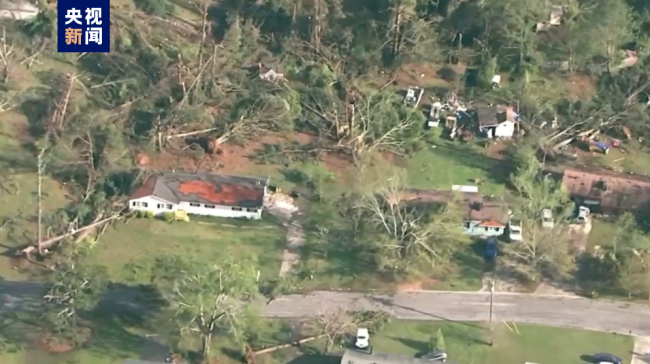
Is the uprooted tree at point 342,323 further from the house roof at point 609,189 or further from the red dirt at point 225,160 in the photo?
the house roof at point 609,189

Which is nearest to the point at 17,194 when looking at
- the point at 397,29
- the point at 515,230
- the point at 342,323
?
the point at 342,323

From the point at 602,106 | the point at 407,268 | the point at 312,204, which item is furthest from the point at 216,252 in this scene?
the point at 602,106

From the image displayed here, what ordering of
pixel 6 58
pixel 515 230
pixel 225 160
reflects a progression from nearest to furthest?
pixel 515 230, pixel 225 160, pixel 6 58

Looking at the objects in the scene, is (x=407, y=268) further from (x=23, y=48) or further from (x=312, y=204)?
(x=23, y=48)

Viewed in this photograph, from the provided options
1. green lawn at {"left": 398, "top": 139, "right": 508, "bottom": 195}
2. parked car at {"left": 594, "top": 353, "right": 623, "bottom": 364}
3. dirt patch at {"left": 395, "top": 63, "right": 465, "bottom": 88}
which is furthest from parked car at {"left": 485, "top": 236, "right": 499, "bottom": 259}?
dirt patch at {"left": 395, "top": 63, "right": 465, "bottom": 88}

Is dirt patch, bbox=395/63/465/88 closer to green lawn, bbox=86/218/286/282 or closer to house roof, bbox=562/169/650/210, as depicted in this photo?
house roof, bbox=562/169/650/210

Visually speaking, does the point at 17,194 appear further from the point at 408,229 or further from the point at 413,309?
the point at 413,309

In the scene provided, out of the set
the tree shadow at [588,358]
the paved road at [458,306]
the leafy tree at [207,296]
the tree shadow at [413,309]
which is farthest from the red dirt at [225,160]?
the tree shadow at [588,358]
